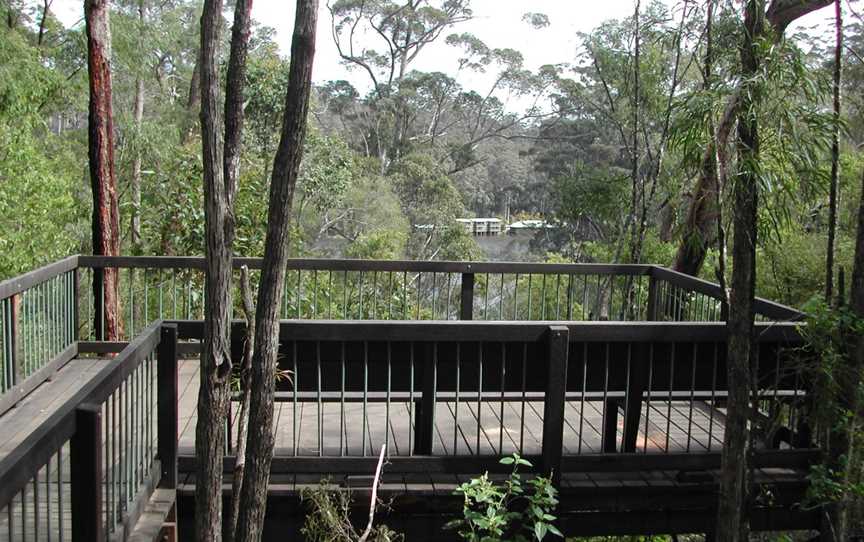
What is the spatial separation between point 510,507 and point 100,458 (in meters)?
2.02

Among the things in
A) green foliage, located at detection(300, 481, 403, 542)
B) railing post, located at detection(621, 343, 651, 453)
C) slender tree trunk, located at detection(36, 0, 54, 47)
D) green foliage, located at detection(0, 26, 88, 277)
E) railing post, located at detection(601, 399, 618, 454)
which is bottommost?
green foliage, located at detection(300, 481, 403, 542)

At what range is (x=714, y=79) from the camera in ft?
11.9

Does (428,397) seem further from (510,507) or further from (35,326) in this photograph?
(35,326)

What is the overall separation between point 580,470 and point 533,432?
78 centimetres

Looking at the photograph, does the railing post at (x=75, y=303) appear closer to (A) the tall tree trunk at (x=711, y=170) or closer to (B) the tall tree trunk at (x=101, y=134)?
(B) the tall tree trunk at (x=101, y=134)

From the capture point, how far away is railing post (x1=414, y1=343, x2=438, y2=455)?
3.69 m

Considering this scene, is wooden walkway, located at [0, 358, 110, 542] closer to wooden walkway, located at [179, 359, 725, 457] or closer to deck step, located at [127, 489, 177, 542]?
deck step, located at [127, 489, 177, 542]

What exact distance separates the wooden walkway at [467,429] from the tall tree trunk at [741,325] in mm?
391

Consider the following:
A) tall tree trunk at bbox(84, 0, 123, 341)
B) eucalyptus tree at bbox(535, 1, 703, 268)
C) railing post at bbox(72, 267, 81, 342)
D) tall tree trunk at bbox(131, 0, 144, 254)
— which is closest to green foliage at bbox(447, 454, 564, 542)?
eucalyptus tree at bbox(535, 1, 703, 268)

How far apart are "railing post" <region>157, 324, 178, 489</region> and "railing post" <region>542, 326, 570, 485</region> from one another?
5.45 feet

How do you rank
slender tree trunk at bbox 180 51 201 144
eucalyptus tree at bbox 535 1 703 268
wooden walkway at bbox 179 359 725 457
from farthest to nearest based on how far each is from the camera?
→ 1. slender tree trunk at bbox 180 51 201 144
2. eucalyptus tree at bbox 535 1 703 268
3. wooden walkway at bbox 179 359 725 457

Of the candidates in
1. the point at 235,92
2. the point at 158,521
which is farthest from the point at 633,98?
the point at 158,521

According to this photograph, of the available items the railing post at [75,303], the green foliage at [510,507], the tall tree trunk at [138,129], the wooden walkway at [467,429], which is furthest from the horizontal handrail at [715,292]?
the tall tree trunk at [138,129]

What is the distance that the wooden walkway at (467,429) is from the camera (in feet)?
13.3
